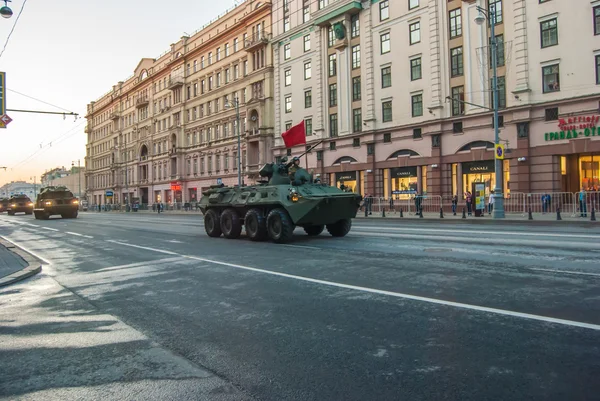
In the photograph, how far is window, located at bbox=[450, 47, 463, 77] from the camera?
3145cm

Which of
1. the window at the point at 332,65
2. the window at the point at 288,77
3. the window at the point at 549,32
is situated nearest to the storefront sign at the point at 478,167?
the window at the point at 549,32

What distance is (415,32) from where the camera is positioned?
34219 mm

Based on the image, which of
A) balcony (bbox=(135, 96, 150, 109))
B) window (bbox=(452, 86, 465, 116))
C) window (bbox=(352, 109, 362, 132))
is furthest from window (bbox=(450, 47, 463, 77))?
balcony (bbox=(135, 96, 150, 109))

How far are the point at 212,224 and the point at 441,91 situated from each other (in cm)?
2279

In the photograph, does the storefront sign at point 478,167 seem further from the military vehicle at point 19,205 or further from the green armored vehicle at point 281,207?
the military vehicle at point 19,205

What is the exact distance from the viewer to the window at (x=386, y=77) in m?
36.2

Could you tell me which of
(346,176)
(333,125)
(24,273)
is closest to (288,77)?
(333,125)

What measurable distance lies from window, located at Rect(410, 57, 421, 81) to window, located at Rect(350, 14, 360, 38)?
21.7 ft

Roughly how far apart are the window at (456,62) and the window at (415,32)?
3.26 m

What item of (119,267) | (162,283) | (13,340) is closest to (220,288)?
(162,283)

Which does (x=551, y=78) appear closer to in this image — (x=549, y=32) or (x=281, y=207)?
(x=549, y=32)

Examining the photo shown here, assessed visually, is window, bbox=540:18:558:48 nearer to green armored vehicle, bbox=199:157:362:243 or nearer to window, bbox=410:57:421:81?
window, bbox=410:57:421:81

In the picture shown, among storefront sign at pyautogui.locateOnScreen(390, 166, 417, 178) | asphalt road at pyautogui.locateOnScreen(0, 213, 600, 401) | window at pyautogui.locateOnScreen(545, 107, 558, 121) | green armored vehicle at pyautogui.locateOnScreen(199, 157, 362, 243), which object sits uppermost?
window at pyautogui.locateOnScreen(545, 107, 558, 121)

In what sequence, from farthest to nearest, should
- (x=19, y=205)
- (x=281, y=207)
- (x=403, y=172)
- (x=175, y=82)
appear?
A: (x=175, y=82), (x=19, y=205), (x=403, y=172), (x=281, y=207)
